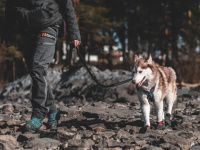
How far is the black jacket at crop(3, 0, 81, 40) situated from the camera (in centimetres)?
411

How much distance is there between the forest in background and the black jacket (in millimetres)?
9193

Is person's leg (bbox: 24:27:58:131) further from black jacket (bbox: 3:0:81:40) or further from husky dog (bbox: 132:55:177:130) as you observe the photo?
husky dog (bbox: 132:55:177:130)

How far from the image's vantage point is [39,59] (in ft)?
13.7

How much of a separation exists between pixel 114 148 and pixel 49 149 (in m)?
0.88

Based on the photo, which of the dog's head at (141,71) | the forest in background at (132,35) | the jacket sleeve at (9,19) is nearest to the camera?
the dog's head at (141,71)

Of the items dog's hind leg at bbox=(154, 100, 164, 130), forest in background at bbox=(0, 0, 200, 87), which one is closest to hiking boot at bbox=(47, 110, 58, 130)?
dog's hind leg at bbox=(154, 100, 164, 130)

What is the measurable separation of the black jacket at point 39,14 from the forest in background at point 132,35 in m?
9.19

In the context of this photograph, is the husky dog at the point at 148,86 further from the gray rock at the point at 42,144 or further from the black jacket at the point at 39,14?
the gray rock at the point at 42,144

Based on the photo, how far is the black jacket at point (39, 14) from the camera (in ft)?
13.5

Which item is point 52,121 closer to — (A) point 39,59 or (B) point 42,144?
(B) point 42,144

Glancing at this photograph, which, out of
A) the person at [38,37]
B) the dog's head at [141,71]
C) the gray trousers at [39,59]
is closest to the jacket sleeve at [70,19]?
the person at [38,37]

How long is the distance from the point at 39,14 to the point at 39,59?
70 cm

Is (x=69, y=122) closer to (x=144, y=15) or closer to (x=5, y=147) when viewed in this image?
(x=5, y=147)

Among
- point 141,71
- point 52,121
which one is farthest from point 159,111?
point 52,121
